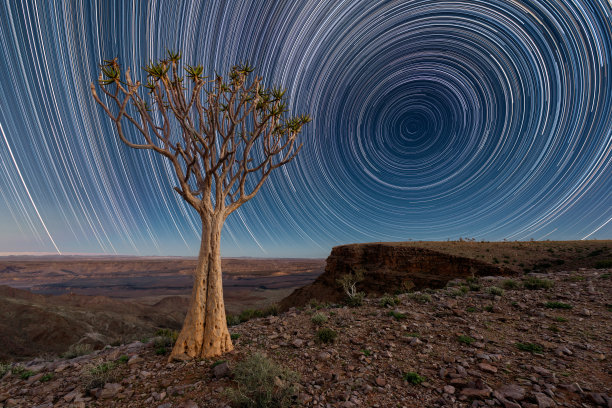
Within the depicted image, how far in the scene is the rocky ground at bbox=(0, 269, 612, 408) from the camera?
187 inches

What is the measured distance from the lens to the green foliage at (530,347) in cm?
615

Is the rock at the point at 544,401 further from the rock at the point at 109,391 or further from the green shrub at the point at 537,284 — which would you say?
the green shrub at the point at 537,284

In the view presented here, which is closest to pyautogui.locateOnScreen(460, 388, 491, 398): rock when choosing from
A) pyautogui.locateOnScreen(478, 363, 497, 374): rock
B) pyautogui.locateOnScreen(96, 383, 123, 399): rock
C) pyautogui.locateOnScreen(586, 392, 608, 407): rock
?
pyautogui.locateOnScreen(478, 363, 497, 374): rock

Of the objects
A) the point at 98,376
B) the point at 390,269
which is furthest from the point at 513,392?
the point at 390,269

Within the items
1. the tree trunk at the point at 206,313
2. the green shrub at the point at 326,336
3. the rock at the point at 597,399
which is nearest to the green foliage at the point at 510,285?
the rock at the point at 597,399

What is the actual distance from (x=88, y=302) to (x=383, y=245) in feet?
204

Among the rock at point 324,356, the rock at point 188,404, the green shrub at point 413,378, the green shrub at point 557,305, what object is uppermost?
the green shrub at point 557,305

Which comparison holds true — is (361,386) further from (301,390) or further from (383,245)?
(383,245)

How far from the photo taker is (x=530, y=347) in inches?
247

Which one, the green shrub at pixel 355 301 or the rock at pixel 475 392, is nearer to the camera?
the rock at pixel 475 392

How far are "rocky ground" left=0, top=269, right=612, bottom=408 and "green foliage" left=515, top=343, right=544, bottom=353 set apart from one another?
0.02m

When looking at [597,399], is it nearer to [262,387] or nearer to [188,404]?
[262,387]

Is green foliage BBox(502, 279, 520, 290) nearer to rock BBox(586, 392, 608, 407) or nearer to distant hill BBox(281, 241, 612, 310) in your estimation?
rock BBox(586, 392, 608, 407)

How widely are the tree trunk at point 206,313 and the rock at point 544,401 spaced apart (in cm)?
772
